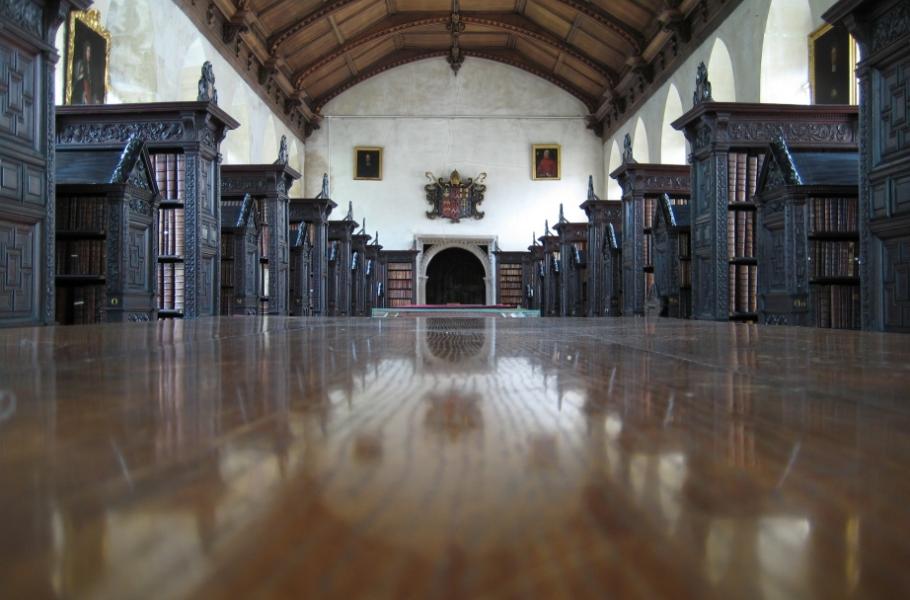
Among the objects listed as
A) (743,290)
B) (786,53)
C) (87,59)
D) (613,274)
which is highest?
(786,53)

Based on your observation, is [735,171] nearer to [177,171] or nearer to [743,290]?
[743,290]

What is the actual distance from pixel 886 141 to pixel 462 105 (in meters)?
15.8

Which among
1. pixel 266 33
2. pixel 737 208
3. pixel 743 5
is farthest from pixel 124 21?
pixel 743 5

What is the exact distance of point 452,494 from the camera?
9.5 inches

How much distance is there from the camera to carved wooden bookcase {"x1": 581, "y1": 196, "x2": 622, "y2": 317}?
9.86m

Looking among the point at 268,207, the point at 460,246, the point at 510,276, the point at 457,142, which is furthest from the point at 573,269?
the point at 457,142

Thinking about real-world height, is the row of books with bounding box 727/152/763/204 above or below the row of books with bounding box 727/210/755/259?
above

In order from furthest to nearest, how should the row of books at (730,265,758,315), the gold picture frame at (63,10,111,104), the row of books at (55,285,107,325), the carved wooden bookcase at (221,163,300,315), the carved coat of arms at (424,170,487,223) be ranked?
the carved coat of arms at (424,170,487,223) < the gold picture frame at (63,10,111,104) < the carved wooden bookcase at (221,163,300,315) < the row of books at (730,265,758,315) < the row of books at (55,285,107,325)

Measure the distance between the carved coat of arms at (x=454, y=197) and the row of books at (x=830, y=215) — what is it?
13.9 m

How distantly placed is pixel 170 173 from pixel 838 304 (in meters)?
5.48

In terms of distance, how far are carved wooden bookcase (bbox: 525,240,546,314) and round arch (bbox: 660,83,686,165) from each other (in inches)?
141

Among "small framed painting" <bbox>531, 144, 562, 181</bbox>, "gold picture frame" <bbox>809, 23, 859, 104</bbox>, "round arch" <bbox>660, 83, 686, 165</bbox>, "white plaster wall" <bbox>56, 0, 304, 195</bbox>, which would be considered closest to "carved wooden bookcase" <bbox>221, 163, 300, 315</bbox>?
"white plaster wall" <bbox>56, 0, 304, 195</bbox>

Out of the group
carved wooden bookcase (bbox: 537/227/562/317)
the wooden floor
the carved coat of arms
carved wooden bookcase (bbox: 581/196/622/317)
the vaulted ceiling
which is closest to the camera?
the wooden floor

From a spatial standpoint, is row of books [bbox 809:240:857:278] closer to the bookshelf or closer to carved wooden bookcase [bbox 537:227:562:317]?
carved wooden bookcase [bbox 537:227:562:317]
